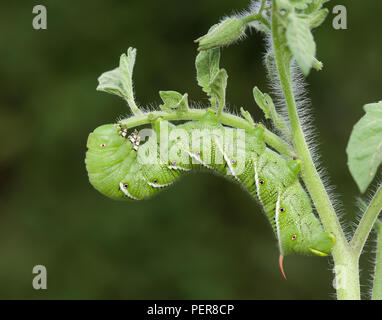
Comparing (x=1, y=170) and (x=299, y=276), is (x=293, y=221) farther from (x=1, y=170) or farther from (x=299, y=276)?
(x=1, y=170)

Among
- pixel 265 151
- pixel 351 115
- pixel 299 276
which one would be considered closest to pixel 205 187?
pixel 299 276

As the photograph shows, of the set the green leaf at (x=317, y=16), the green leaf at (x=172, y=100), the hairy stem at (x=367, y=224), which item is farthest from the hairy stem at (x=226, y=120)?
the green leaf at (x=317, y=16)

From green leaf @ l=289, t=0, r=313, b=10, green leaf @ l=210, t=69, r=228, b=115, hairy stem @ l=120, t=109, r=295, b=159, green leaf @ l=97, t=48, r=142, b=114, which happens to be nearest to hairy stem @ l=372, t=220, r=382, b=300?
hairy stem @ l=120, t=109, r=295, b=159

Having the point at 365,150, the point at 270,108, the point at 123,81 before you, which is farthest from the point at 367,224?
the point at 123,81

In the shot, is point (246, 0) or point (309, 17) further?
point (246, 0)

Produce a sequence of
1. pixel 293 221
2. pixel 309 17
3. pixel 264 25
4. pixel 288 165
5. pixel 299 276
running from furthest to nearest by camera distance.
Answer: pixel 299 276 → pixel 293 221 → pixel 288 165 → pixel 264 25 → pixel 309 17

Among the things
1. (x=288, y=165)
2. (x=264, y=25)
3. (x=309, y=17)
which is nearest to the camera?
(x=309, y=17)
